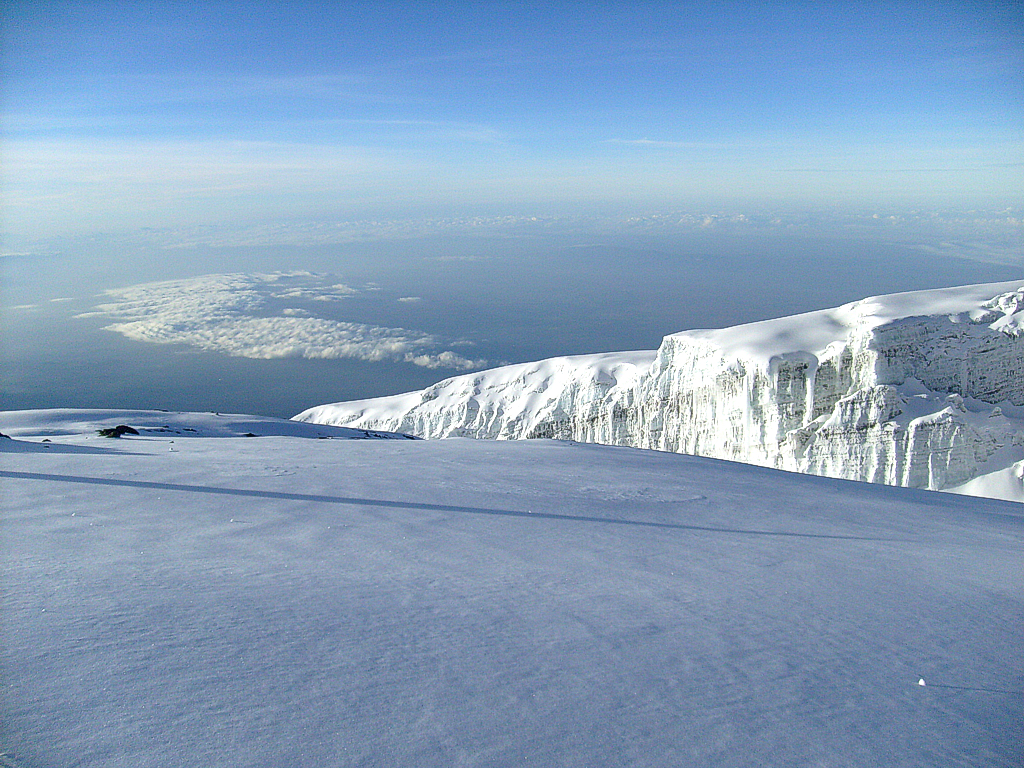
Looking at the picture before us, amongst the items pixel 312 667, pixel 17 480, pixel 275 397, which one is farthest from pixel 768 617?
pixel 275 397

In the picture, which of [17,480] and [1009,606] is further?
[17,480]

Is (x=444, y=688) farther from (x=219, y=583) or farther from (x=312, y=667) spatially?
(x=219, y=583)

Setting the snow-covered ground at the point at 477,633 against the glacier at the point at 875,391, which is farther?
the glacier at the point at 875,391

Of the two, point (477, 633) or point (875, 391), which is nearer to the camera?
point (477, 633)

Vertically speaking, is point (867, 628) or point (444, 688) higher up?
point (444, 688)

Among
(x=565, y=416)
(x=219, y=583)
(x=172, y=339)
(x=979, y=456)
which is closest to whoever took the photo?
(x=219, y=583)
